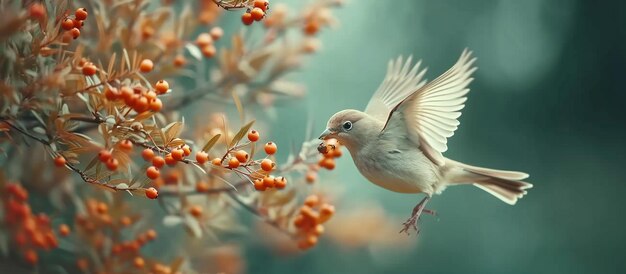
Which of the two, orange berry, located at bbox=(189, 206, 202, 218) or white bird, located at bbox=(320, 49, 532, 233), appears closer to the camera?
white bird, located at bbox=(320, 49, 532, 233)

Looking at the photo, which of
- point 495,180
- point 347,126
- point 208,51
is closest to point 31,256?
point 208,51

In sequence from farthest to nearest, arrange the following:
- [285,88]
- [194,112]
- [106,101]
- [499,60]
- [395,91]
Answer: [499,60] → [194,112] → [285,88] → [395,91] → [106,101]

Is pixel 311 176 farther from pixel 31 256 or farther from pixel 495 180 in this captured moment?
pixel 31 256

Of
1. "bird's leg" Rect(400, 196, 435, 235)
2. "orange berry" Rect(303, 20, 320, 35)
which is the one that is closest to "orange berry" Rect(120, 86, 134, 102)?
"bird's leg" Rect(400, 196, 435, 235)

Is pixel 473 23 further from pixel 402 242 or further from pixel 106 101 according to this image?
pixel 106 101

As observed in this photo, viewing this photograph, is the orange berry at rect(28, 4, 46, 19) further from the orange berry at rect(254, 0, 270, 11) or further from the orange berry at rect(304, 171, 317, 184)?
the orange berry at rect(304, 171, 317, 184)

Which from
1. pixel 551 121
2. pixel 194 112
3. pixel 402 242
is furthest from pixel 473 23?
pixel 194 112

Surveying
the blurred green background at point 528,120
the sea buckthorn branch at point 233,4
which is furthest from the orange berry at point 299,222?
the blurred green background at point 528,120
